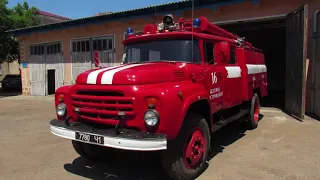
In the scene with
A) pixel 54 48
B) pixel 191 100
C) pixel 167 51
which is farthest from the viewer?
pixel 54 48

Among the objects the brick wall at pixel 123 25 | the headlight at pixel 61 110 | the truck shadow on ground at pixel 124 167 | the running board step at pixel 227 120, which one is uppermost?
the brick wall at pixel 123 25

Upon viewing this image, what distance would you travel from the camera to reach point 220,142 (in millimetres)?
6656

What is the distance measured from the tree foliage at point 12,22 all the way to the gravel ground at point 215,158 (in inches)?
601

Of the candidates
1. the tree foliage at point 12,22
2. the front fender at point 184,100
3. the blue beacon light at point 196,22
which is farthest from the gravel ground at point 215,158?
the tree foliage at point 12,22

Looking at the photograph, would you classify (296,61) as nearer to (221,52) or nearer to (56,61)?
(221,52)

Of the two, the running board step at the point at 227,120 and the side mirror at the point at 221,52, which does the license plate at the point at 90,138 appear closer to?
the running board step at the point at 227,120

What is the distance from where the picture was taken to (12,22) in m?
21.4

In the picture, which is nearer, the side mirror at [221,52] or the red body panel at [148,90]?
the red body panel at [148,90]

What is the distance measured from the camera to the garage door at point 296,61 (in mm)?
8852

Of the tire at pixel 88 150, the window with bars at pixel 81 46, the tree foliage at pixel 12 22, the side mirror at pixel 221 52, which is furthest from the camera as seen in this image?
the tree foliage at pixel 12 22

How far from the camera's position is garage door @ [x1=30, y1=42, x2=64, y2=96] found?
17.8 metres

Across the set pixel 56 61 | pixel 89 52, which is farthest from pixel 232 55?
pixel 56 61

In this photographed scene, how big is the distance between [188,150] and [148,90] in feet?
3.61

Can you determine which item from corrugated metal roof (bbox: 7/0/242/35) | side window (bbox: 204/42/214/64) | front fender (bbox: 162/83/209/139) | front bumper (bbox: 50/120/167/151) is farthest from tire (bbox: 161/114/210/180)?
corrugated metal roof (bbox: 7/0/242/35)
